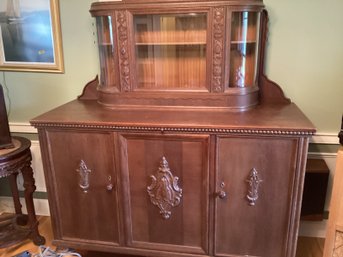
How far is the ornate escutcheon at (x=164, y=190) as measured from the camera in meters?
1.57

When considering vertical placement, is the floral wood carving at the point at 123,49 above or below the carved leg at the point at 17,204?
above

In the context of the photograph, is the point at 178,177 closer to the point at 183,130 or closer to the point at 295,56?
the point at 183,130

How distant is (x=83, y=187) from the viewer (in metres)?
1.68

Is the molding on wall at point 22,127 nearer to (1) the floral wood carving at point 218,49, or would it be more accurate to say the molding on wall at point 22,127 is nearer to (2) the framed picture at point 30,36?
(2) the framed picture at point 30,36

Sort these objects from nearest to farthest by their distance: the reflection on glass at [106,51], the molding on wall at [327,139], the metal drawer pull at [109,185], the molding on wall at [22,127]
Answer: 1. the metal drawer pull at [109,185]
2. the reflection on glass at [106,51]
3. the molding on wall at [327,139]
4. the molding on wall at [22,127]

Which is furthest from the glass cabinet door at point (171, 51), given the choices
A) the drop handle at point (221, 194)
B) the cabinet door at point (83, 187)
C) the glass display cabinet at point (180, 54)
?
the drop handle at point (221, 194)

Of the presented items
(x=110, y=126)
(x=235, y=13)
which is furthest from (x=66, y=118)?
(x=235, y=13)

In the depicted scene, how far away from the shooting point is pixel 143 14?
1688 mm

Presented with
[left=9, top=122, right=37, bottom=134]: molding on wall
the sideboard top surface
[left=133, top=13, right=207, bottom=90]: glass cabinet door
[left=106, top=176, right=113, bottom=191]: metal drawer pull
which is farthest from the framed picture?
[left=106, top=176, right=113, bottom=191]: metal drawer pull

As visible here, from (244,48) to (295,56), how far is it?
370 mm

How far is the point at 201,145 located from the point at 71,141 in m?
0.66

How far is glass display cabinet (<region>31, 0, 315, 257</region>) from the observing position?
1.50 m

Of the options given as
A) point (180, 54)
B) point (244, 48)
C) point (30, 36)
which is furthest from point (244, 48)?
point (30, 36)

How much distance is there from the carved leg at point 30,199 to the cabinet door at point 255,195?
47.0 inches
